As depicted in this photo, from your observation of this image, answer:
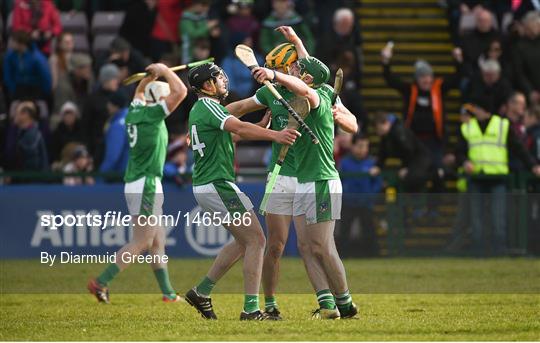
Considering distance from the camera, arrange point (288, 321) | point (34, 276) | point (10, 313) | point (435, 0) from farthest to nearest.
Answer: point (435, 0) → point (34, 276) → point (10, 313) → point (288, 321)

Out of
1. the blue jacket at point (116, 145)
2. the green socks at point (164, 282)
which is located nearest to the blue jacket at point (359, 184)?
the blue jacket at point (116, 145)

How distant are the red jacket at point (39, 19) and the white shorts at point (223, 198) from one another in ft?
33.2

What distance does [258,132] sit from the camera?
40.5ft

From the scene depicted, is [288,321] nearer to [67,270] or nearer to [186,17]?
[67,270]

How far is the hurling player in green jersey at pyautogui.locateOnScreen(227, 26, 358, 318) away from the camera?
1291 cm

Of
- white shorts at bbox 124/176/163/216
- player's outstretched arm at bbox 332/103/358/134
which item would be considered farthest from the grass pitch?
player's outstretched arm at bbox 332/103/358/134

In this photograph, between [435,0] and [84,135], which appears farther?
[435,0]

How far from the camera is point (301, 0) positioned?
22.6 meters

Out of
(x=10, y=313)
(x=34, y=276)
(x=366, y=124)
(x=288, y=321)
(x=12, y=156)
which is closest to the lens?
(x=288, y=321)

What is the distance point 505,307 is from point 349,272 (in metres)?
4.15

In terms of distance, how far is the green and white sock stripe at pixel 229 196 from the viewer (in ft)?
42.1

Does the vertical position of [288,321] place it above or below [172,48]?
below

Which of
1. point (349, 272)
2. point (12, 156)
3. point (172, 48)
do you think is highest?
point (172, 48)

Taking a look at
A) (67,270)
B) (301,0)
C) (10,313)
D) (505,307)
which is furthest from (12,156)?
(505,307)
